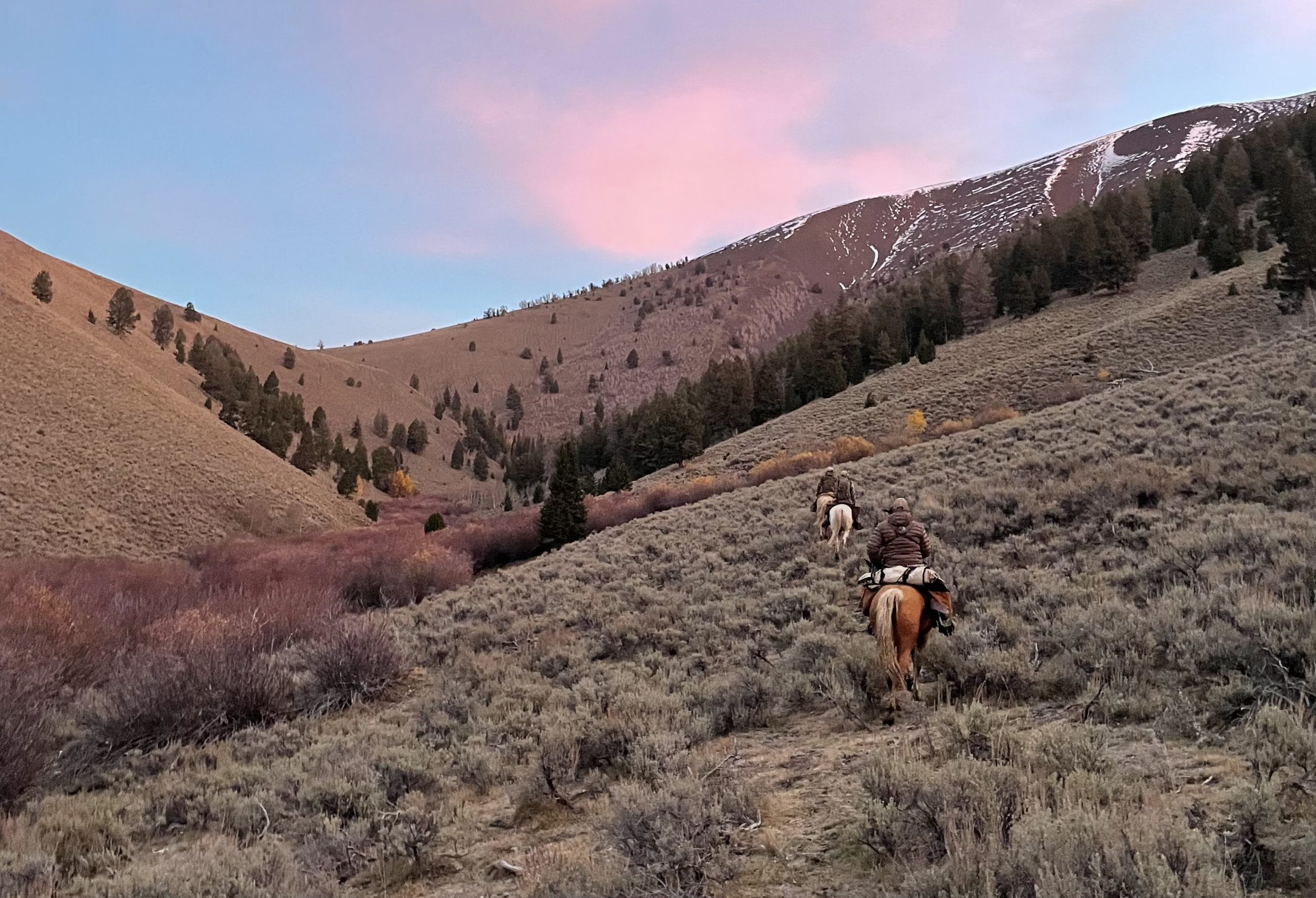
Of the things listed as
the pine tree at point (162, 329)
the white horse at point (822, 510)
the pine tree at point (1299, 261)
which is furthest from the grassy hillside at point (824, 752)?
the pine tree at point (162, 329)

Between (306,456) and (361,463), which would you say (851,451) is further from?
(361,463)

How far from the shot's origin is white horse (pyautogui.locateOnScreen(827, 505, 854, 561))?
12242 millimetres

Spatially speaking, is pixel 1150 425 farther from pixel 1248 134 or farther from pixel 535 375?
pixel 535 375

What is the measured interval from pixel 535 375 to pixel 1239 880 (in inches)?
5980

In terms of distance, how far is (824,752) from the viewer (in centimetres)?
523

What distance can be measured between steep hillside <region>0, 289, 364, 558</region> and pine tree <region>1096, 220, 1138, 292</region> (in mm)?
63348

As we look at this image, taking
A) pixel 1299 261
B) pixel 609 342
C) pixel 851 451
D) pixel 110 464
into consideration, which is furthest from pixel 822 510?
pixel 609 342

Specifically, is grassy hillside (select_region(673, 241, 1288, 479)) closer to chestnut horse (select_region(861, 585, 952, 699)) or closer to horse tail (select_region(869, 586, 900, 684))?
chestnut horse (select_region(861, 585, 952, 699))

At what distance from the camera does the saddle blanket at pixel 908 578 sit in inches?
232

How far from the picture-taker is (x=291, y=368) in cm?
10388

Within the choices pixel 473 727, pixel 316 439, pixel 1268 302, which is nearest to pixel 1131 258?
pixel 1268 302

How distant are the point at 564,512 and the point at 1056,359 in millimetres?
31985

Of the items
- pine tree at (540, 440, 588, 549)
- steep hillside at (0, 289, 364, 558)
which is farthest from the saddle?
steep hillside at (0, 289, 364, 558)

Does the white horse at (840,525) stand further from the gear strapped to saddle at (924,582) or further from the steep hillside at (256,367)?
the steep hillside at (256,367)
